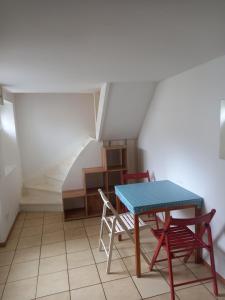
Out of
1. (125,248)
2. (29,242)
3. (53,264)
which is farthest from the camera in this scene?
(29,242)

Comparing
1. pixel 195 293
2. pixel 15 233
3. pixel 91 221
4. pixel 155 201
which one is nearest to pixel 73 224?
pixel 91 221

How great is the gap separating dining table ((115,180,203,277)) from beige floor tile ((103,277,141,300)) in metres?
0.15

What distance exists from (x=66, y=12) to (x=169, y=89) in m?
2.10

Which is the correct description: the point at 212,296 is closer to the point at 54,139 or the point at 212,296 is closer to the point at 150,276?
the point at 150,276

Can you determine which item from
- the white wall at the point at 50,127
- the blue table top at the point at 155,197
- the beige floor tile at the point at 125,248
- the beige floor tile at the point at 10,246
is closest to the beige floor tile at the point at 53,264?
the beige floor tile at the point at 10,246

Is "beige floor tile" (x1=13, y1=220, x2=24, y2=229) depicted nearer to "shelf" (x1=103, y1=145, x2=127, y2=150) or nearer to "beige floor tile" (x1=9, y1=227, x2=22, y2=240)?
"beige floor tile" (x1=9, y1=227, x2=22, y2=240)

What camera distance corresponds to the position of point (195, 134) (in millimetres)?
2389

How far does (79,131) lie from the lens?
4.57 m

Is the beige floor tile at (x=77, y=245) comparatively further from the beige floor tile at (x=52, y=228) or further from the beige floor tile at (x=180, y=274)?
the beige floor tile at (x=180, y=274)

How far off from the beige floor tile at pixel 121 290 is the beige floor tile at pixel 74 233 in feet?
3.45

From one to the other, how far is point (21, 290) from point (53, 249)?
70cm

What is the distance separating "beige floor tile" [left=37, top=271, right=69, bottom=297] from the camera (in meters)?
2.13

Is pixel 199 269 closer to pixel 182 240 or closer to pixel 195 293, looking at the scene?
pixel 195 293

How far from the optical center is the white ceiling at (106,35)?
102 cm
